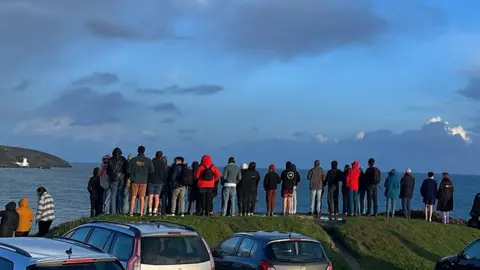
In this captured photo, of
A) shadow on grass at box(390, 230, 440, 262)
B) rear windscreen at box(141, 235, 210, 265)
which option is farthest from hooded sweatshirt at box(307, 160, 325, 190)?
rear windscreen at box(141, 235, 210, 265)

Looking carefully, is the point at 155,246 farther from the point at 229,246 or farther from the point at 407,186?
the point at 407,186

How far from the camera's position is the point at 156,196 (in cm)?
2045

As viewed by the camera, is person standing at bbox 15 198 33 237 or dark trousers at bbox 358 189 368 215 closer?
person standing at bbox 15 198 33 237

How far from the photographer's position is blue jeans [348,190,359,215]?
77.0 feet

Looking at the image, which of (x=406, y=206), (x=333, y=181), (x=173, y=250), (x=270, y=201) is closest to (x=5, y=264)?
(x=173, y=250)

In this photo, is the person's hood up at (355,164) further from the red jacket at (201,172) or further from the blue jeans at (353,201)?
the red jacket at (201,172)

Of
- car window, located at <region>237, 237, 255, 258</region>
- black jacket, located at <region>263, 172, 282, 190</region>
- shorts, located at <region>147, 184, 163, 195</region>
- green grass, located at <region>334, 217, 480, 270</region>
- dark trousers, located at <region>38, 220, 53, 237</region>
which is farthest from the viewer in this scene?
black jacket, located at <region>263, 172, 282, 190</region>

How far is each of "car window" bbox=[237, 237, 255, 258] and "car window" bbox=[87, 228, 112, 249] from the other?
9.89 ft

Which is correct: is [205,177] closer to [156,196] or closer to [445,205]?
[156,196]

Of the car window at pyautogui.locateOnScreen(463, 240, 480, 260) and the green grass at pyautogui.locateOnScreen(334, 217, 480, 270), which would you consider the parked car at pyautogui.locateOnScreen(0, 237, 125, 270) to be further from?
the green grass at pyautogui.locateOnScreen(334, 217, 480, 270)

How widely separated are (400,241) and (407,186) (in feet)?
12.2

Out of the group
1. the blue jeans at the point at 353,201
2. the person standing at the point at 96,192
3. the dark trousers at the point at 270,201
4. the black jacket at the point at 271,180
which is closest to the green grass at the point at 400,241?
the blue jeans at the point at 353,201

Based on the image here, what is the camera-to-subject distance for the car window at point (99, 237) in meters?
11.0

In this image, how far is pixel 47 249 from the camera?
24.2ft
